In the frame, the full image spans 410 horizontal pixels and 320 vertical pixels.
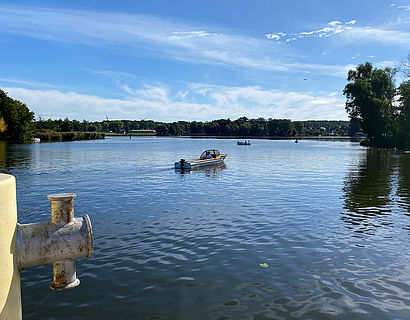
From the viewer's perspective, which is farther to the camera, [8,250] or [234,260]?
[234,260]

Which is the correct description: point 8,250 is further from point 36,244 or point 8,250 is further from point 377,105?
point 377,105

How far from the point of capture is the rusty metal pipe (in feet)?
13.6

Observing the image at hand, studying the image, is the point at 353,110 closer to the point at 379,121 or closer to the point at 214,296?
the point at 379,121

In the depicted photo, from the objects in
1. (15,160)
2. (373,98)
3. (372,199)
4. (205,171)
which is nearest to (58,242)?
(372,199)

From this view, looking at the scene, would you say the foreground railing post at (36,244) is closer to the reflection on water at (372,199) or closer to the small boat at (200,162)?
the reflection on water at (372,199)

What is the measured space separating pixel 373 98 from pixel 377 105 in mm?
2379

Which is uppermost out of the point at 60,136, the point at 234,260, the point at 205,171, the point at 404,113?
the point at 404,113

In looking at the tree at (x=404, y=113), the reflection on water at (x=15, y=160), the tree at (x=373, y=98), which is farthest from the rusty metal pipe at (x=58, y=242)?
the tree at (x=373, y=98)

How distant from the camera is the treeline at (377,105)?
Result: 83438mm

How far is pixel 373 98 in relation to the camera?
8512 cm

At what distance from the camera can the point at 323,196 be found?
70.2 feet

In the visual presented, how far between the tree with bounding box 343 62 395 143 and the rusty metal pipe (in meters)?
93.8

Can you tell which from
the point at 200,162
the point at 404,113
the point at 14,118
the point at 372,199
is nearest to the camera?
the point at 372,199

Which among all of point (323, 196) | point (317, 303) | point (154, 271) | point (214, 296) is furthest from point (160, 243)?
point (323, 196)
